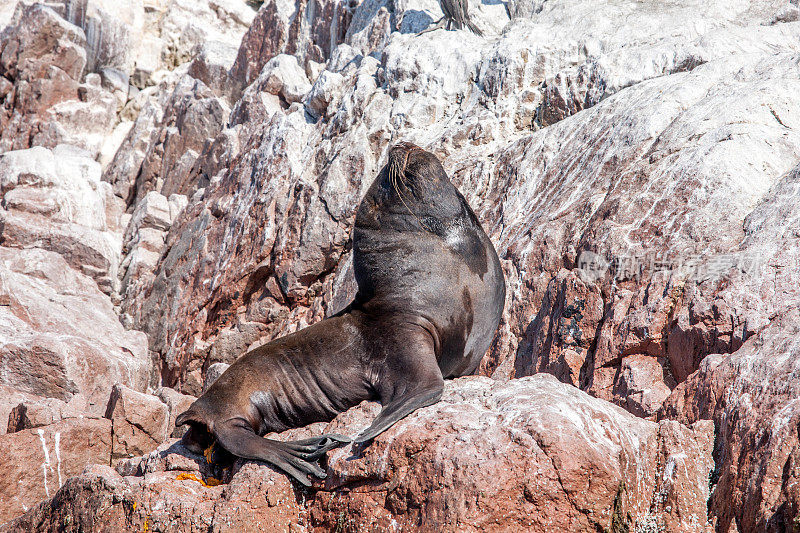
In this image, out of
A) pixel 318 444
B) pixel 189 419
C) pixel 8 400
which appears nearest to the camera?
pixel 318 444

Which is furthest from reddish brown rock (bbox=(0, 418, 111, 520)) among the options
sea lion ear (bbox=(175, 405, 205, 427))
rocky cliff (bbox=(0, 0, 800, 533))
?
sea lion ear (bbox=(175, 405, 205, 427))

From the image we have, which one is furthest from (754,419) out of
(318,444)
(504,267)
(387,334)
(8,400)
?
(8,400)

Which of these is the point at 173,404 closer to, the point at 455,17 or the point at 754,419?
the point at 754,419

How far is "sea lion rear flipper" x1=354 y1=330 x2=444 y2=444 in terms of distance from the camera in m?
4.04

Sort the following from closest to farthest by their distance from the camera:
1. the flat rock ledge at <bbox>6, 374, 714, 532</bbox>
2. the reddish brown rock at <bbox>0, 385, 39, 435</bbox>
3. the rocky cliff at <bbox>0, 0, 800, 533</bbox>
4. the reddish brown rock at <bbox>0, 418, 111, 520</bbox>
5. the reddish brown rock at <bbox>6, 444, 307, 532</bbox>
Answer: the flat rock ledge at <bbox>6, 374, 714, 532</bbox> → the rocky cliff at <bbox>0, 0, 800, 533</bbox> → the reddish brown rock at <bbox>6, 444, 307, 532</bbox> → the reddish brown rock at <bbox>0, 418, 111, 520</bbox> → the reddish brown rock at <bbox>0, 385, 39, 435</bbox>

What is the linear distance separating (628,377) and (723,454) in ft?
5.20

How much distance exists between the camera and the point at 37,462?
6223 millimetres

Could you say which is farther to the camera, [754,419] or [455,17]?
[455,17]

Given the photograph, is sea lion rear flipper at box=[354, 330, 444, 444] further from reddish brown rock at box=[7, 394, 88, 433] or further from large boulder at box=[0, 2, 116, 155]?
large boulder at box=[0, 2, 116, 155]

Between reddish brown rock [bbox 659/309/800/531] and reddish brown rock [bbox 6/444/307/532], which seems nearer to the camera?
reddish brown rock [bbox 659/309/800/531]

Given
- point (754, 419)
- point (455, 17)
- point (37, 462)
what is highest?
point (455, 17)

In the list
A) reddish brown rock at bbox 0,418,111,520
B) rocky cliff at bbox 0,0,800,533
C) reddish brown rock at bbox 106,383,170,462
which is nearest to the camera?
rocky cliff at bbox 0,0,800,533

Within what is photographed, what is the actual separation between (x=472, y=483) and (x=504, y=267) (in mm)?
4285

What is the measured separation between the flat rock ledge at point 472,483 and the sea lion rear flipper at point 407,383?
6cm
